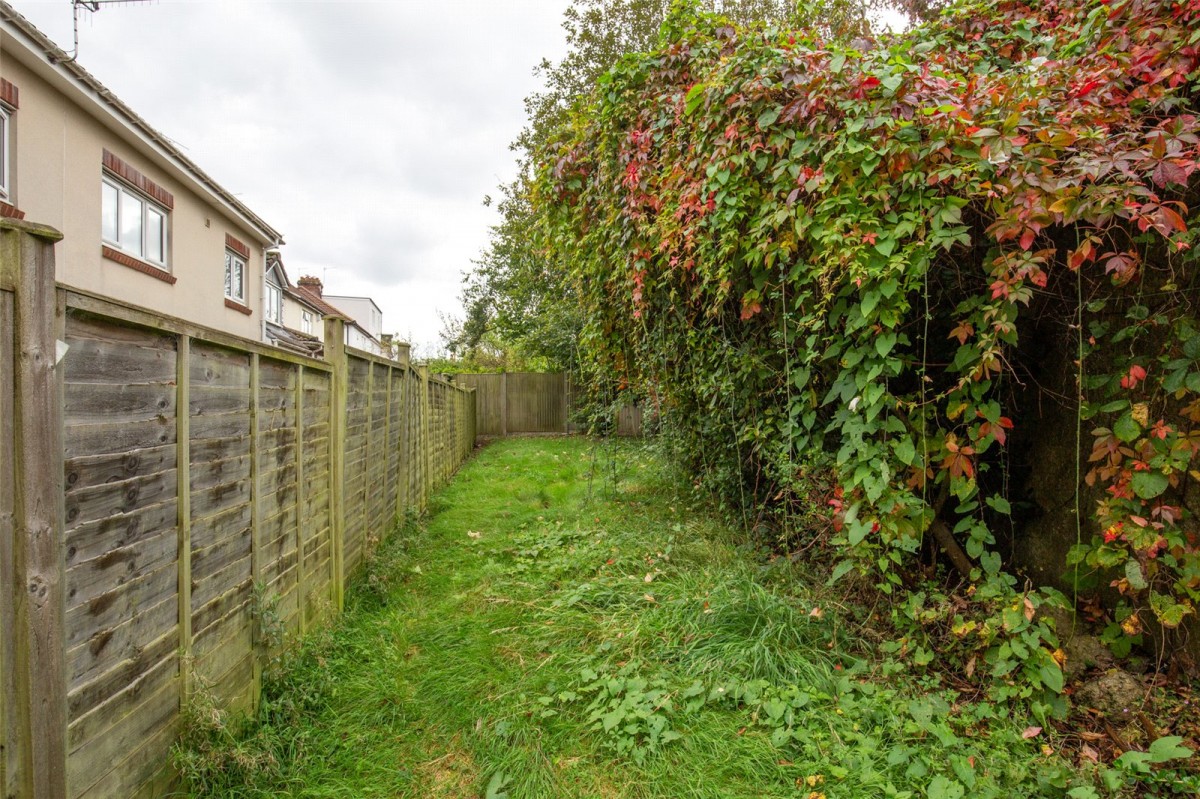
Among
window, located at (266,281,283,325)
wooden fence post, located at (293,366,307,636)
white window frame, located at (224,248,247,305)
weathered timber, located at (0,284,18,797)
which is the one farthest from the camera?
window, located at (266,281,283,325)

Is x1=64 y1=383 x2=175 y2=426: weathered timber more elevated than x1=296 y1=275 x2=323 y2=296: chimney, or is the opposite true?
x1=296 y1=275 x2=323 y2=296: chimney

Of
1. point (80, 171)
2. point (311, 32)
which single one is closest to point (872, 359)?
point (311, 32)

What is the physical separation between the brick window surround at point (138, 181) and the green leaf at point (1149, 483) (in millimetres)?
10541

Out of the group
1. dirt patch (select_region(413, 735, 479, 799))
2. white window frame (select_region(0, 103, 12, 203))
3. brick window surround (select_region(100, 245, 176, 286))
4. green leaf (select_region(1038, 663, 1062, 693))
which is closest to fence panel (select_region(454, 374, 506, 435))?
brick window surround (select_region(100, 245, 176, 286))

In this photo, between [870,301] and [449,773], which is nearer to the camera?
[449,773]

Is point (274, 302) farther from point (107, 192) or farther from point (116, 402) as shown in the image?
point (116, 402)

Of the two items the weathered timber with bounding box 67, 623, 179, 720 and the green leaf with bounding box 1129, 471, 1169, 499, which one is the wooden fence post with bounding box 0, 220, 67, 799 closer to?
A: the weathered timber with bounding box 67, 623, 179, 720

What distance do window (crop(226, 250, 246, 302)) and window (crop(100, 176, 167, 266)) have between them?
2388 millimetres

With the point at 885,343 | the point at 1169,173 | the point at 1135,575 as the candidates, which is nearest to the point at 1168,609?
the point at 1135,575

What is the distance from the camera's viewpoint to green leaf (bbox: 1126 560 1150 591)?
1834 millimetres

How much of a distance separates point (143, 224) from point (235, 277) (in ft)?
11.3

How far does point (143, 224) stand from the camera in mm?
8516

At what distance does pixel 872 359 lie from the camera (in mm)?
2301

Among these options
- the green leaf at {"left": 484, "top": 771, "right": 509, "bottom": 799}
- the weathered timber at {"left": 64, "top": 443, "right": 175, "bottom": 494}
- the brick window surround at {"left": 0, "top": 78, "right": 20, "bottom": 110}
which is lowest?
the green leaf at {"left": 484, "top": 771, "right": 509, "bottom": 799}
